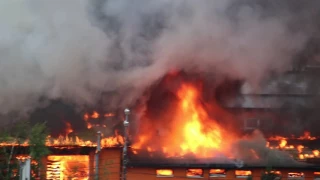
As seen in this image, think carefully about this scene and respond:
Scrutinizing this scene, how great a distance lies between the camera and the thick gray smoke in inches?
302

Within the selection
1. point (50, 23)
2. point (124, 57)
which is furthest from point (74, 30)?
point (124, 57)

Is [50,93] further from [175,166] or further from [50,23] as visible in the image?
[175,166]

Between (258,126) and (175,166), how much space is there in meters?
1.83

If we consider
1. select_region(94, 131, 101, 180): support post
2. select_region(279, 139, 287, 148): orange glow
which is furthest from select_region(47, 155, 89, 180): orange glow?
select_region(279, 139, 287, 148): orange glow

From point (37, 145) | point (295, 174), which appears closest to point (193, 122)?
point (295, 174)

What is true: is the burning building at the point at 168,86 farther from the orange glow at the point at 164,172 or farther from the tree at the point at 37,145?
the tree at the point at 37,145

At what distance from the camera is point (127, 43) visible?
25.9 ft

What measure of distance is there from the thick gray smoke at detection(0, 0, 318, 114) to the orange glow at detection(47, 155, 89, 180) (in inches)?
41.0

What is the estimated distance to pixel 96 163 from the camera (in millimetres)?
8336

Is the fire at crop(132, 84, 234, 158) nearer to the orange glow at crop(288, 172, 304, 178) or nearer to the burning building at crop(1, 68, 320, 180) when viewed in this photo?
the burning building at crop(1, 68, 320, 180)

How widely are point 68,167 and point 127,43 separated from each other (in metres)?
2.62

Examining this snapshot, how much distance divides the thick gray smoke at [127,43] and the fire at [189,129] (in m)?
0.66

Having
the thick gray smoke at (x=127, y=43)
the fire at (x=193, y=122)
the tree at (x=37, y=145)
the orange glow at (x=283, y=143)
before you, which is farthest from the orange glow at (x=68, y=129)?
the orange glow at (x=283, y=143)

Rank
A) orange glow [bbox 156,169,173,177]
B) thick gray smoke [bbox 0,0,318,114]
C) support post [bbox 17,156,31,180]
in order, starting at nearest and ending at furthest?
1. support post [bbox 17,156,31,180]
2. thick gray smoke [bbox 0,0,318,114]
3. orange glow [bbox 156,169,173,177]
